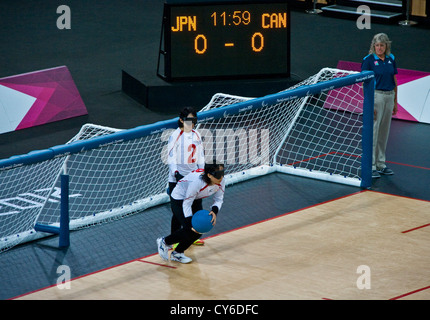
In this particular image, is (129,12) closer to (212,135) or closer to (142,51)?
(142,51)

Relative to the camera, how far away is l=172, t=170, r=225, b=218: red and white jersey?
9.01 m

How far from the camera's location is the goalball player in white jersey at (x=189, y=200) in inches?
351

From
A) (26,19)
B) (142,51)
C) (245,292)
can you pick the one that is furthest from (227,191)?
(26,19)

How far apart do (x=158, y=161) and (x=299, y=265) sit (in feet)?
13.5

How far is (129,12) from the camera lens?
79.2ft

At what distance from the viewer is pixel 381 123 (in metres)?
12.5

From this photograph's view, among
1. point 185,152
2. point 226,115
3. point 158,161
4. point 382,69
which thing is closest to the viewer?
point 185,152

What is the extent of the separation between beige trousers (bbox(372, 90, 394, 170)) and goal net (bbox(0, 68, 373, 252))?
255 mm

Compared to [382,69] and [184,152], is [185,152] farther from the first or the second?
[382,69]

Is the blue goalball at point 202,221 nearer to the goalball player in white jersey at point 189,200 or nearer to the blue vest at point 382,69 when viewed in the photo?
the goalball player in white jersey at point 189,200

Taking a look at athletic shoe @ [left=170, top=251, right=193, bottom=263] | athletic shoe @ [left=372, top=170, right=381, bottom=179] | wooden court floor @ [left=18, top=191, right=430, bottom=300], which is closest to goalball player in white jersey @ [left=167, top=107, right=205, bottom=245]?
athletic shoe @ [left=170, top=251, right=193, bottom=263]

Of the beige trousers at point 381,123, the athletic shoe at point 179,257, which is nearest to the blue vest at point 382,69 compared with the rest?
the beige trousers at point 381,123

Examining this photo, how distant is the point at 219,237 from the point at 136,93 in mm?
6772

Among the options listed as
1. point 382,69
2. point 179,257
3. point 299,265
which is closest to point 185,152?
point 179,257
